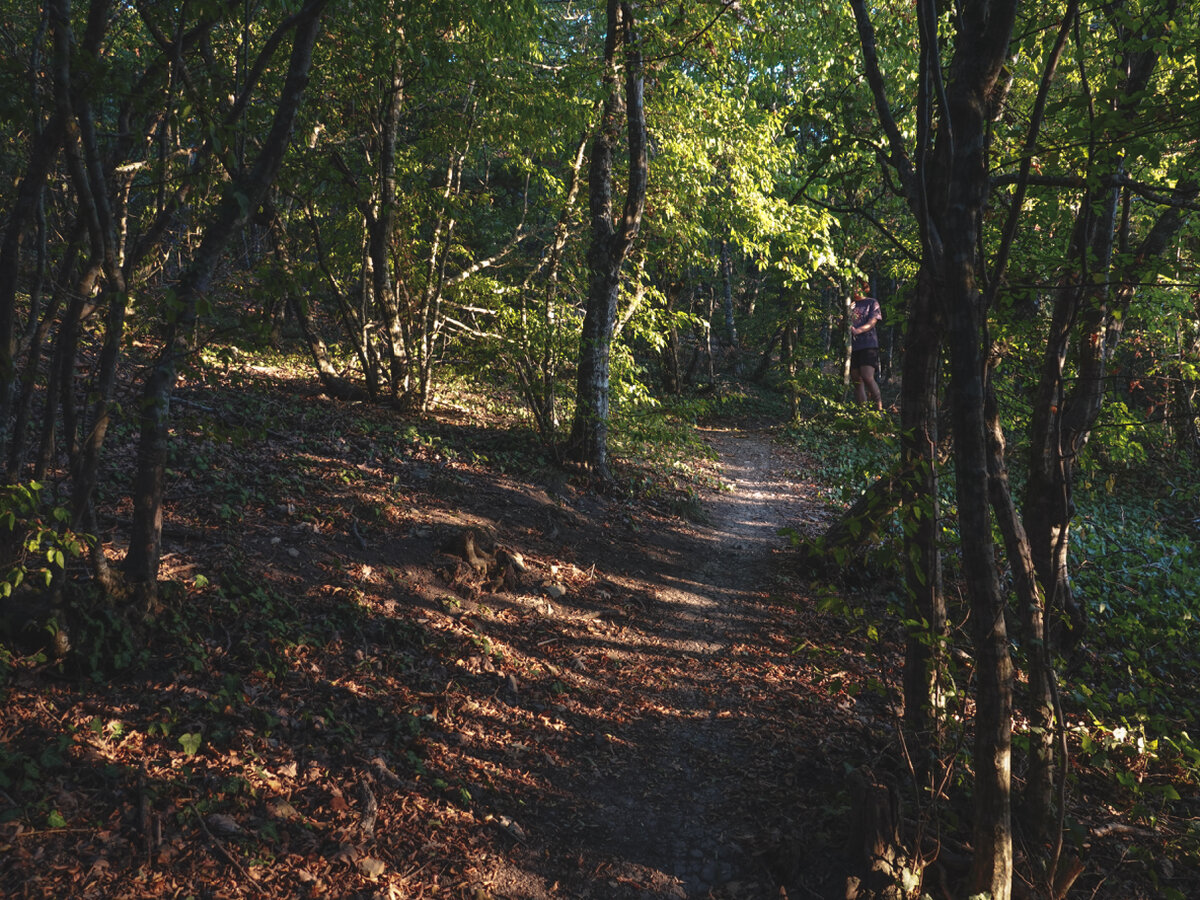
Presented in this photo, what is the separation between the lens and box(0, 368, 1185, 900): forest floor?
311 cm

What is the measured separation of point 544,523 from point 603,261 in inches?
142

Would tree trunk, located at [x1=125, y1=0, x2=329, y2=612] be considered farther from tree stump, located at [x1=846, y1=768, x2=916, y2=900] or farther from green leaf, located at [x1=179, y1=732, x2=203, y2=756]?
tree stump, located at [x1=846, y1=768, x2=916, y2=900]

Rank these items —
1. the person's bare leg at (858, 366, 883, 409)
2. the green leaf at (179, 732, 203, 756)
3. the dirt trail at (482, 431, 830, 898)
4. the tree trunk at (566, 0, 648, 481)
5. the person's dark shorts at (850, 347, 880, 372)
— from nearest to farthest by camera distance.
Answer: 1. the green leaf at (179, 732, 203, 756)
2. the dirt trail at (482, 431, 830, 898)
3. the tree trunk at (566, 0, 648, 481)
4. the person's dark shorts at (850, 347, 880, 372)
5. the person's bare leg at (858, 366, 883, 409)

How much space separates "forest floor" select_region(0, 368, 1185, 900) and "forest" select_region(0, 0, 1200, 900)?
0.03 m

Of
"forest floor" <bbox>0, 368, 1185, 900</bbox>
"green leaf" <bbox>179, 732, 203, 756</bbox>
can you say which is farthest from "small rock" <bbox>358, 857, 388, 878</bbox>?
"green leaf" <bbox>179, 732, 203, 756</bbox>

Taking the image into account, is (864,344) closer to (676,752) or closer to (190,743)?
(676,752)

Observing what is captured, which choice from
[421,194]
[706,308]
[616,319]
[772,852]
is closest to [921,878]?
[772,852]

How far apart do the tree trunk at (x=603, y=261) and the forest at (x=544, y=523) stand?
0.06 m

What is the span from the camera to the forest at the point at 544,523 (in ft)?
10.4

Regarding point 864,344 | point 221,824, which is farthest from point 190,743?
point 864,344

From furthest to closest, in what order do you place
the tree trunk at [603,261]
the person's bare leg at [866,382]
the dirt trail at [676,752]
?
the person's bare leg at [866,382], the tree trunk at [603,261], the dirt trail at [676,752]

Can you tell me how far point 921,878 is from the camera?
3.30 m

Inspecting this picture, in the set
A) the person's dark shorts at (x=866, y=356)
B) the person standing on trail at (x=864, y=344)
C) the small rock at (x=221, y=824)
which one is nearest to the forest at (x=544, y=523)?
the small rock at (x=221, y=824)

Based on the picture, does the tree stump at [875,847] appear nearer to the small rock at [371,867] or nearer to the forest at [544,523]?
the forest at [544,523]
